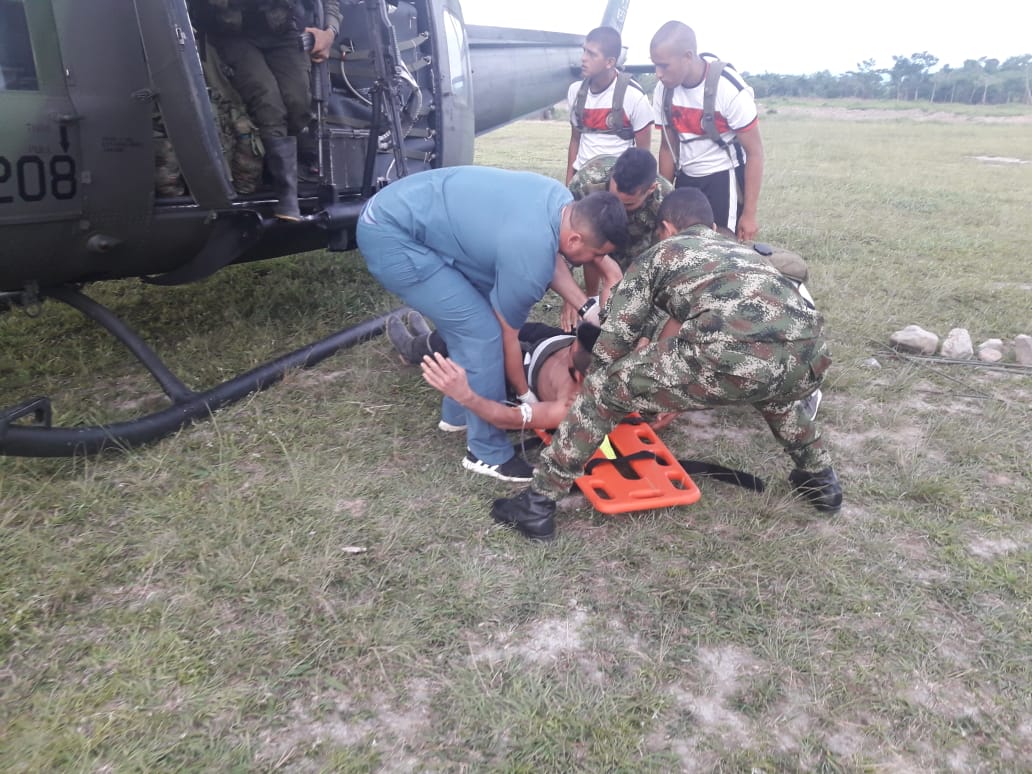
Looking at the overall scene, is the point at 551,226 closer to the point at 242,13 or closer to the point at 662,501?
the point at 662,501

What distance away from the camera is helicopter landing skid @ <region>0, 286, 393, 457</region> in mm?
2801

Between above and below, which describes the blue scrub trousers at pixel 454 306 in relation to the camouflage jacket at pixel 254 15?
below

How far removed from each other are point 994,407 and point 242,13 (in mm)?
4361

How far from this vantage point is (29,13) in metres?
2.69

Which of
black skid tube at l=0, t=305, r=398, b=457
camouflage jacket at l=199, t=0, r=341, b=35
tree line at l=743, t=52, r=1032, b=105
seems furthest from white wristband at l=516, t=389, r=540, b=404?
tree line at l=743, t=52, r=1032, b=105

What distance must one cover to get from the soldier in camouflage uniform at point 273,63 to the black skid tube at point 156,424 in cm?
78

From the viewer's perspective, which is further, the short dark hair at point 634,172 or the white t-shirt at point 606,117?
the white t-shirt at point 606,117

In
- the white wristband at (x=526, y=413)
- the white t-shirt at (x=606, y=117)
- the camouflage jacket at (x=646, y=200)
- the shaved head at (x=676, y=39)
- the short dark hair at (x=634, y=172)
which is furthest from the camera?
the white t-shirt at (x=606, y=117)

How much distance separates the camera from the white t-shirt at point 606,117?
15.5 feet

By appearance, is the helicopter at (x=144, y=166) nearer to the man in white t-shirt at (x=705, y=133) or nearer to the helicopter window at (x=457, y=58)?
the helicopter window at (x=457, y=58)

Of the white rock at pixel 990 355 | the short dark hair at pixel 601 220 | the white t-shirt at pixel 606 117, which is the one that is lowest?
the white rock at pixel 990 355

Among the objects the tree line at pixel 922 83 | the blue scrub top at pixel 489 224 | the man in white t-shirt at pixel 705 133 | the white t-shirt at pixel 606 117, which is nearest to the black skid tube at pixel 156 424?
the blue scrub top at pixel 489 224

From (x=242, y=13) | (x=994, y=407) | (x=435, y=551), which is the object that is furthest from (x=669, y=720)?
(x=242, y=13)

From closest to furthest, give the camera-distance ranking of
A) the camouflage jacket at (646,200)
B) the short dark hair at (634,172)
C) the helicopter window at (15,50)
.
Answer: the helicopter window at (15,50) < the short dark hair at (634,172) < the camouflage jacket at (646,200)
